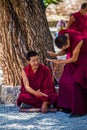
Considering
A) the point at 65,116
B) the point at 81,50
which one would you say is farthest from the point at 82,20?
the point at 65,116

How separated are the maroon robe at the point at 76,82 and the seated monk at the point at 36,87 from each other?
19cm

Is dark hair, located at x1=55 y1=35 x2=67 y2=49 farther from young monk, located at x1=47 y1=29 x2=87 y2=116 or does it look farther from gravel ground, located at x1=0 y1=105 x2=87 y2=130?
gravel ground, located at x1=0 y1=105 x2=87 y2=130

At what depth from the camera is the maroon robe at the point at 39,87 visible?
6477 millimetres

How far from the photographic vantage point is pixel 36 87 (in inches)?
256

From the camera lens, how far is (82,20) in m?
7.45

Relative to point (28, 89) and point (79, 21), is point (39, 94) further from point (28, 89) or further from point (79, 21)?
point (79, 21)

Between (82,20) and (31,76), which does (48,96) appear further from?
(82,20)

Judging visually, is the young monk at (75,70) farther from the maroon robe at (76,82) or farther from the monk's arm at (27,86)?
the monk's arm at (27,86)

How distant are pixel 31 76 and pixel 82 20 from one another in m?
1.45

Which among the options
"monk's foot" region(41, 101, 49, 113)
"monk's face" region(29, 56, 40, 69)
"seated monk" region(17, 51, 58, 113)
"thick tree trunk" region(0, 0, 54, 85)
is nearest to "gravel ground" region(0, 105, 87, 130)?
"monk's foot" region(41, 101, 49, 113)

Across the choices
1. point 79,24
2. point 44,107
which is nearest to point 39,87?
point 44,107

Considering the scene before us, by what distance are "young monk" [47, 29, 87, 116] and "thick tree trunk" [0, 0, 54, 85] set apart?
87cm

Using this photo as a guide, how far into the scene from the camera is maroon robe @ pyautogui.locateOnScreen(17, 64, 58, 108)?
21.2 ft

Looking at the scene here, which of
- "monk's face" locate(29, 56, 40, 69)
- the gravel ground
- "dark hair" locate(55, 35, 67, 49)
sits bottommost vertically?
the gravel ground
